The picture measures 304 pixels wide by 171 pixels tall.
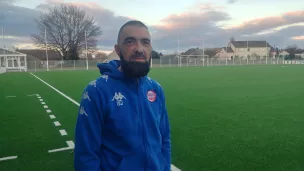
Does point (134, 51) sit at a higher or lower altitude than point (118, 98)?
higher

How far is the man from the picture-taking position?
180 centimetres

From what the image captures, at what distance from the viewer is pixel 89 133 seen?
1.81 m

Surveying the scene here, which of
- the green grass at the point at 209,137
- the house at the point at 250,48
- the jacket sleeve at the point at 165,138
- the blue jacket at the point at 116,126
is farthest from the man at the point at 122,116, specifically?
the house at the point at 250,48

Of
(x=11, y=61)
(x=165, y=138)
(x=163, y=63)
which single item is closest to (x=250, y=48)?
(x=163, y=63)

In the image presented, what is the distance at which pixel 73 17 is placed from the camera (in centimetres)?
6462

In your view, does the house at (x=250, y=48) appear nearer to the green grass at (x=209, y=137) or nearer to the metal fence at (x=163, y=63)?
the metal fence at (x=163, y=63)

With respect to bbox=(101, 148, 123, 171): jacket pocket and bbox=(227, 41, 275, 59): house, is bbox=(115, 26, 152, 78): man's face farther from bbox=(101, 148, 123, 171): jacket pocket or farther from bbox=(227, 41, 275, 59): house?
bbox=(227, 41, 275, 59): house

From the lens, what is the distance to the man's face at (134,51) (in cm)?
189

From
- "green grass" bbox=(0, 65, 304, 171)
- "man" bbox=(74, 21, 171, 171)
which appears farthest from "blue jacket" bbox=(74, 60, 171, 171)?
"green grass" bbox=(0, 65, 304, 171)

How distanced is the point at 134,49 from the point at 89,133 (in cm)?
67

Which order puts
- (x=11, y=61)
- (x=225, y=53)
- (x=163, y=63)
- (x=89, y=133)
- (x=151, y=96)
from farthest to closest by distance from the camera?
(x=225, y=53)
(x=163, y=63)
(x=11, y=61)
(x=151, y=96)
(x=89, y=133)

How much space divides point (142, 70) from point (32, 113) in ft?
23.9

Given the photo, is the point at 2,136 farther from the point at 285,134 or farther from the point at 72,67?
the point at 72,67

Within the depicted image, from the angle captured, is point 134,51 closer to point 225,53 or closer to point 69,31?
point 69,31
